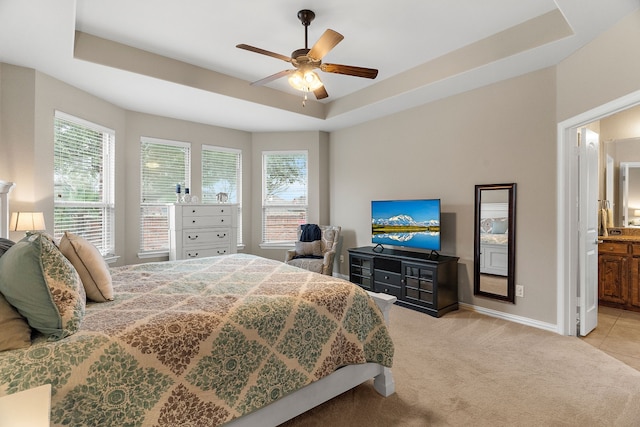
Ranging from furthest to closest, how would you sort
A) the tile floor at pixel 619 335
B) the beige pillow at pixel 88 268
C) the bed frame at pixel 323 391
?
the tile floor at pixel 619 335 < the beige pillow at pixel 88 268 < the bed frame at pixel 323 391

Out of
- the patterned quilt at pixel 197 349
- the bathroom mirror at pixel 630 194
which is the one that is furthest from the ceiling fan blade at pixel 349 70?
the bathroom mirror at pixel 630 194

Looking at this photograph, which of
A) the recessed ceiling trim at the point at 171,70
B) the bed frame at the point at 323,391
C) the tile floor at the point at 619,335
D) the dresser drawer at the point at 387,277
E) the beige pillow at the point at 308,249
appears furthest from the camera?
the beige pillow at the point at 308,249

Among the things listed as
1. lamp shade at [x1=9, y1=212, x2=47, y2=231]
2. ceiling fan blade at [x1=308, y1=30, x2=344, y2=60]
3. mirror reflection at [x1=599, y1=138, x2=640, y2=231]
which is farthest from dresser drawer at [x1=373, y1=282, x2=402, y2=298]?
lamp shade at [x1=9, y1=212, x2=47, y2=231]

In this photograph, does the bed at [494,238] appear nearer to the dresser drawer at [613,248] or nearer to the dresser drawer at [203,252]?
the dresser drawer at [613,248]

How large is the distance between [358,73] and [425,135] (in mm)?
1986

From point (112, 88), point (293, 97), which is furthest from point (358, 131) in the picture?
point (112, 88)

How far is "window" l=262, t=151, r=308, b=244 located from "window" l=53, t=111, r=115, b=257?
237cm

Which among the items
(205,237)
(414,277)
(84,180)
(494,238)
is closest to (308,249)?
(205,237)

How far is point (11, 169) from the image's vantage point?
3.16 metres

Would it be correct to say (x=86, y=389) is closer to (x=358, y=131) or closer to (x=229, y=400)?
(x=229, y=400)

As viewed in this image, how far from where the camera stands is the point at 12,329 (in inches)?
50.3

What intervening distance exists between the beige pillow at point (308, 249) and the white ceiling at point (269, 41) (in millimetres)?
2170

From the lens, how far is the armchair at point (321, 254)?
4.83 metres

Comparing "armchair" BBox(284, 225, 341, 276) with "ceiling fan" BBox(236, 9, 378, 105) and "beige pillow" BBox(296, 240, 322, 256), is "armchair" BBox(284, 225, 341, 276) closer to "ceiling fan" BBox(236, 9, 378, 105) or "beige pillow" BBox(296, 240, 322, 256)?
"beige pillow" BBox(296, 240, 322, 256)
